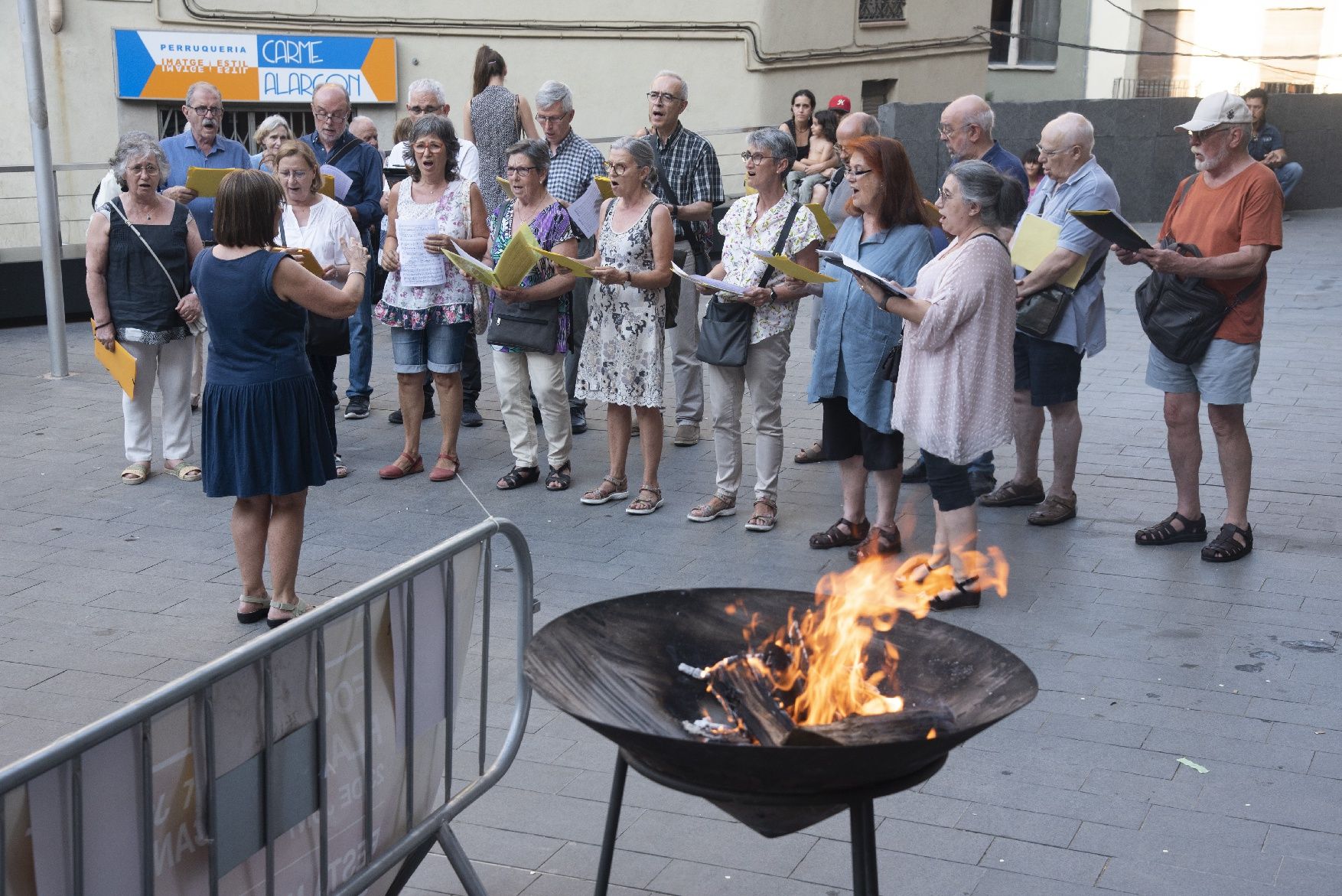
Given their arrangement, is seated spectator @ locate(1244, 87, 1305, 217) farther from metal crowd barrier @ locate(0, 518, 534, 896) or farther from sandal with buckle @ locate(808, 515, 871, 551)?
metal crowd barrier @ locate(0, 518, 534, 896)

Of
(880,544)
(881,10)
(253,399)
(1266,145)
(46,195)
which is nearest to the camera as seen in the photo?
(253,399)

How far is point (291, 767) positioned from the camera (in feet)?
10.2

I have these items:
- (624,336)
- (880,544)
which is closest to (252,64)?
(624,336)

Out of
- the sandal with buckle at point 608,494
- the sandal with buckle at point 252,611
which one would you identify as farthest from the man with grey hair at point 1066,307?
the sandal with buckle at point 252,611

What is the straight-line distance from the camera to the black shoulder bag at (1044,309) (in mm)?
7035

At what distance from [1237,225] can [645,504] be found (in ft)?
10.4

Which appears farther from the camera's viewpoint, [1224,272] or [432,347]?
[432,347]

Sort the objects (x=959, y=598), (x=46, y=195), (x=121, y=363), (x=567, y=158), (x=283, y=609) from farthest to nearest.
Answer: (x=46, y=195)
(x=567, y=158)
(x=121, y=363)
(x=959, y=598)
(x=283, y=609)

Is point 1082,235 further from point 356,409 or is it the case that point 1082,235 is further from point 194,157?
point 194,157

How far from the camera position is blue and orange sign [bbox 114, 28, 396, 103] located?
15992 millimetres

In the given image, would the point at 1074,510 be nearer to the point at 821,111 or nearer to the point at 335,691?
the point at 335,691

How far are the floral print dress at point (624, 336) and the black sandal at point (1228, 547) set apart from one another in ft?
9.27

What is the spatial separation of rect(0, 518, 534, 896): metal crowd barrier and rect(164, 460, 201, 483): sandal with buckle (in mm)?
4689

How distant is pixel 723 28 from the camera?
1873 cm
